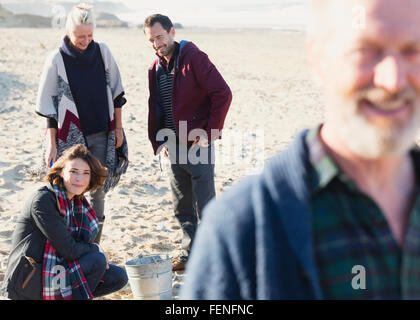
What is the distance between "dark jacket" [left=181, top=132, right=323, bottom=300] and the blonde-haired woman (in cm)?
299

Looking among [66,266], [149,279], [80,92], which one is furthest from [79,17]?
[149,279]

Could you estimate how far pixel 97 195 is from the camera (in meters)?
4.27

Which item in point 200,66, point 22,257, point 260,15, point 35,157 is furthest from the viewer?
point 260,15

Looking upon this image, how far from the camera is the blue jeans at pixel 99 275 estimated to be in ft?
11.4

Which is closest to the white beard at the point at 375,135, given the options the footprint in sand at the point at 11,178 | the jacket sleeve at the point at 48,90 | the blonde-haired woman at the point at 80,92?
the blonde-haired woman at the point at 80,92

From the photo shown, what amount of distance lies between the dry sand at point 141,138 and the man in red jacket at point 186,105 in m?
0.85

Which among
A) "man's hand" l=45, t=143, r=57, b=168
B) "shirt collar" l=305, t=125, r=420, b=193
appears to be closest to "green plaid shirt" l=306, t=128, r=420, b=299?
"shirt collar" l=305, t=125, r=420, b=193

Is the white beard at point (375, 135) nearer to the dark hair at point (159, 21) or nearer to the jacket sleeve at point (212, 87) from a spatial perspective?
the jacket sleeve at point (212, 87)

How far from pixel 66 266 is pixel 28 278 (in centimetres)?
23

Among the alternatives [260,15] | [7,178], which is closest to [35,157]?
[7,178]

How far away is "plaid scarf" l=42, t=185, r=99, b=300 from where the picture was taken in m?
3.31
